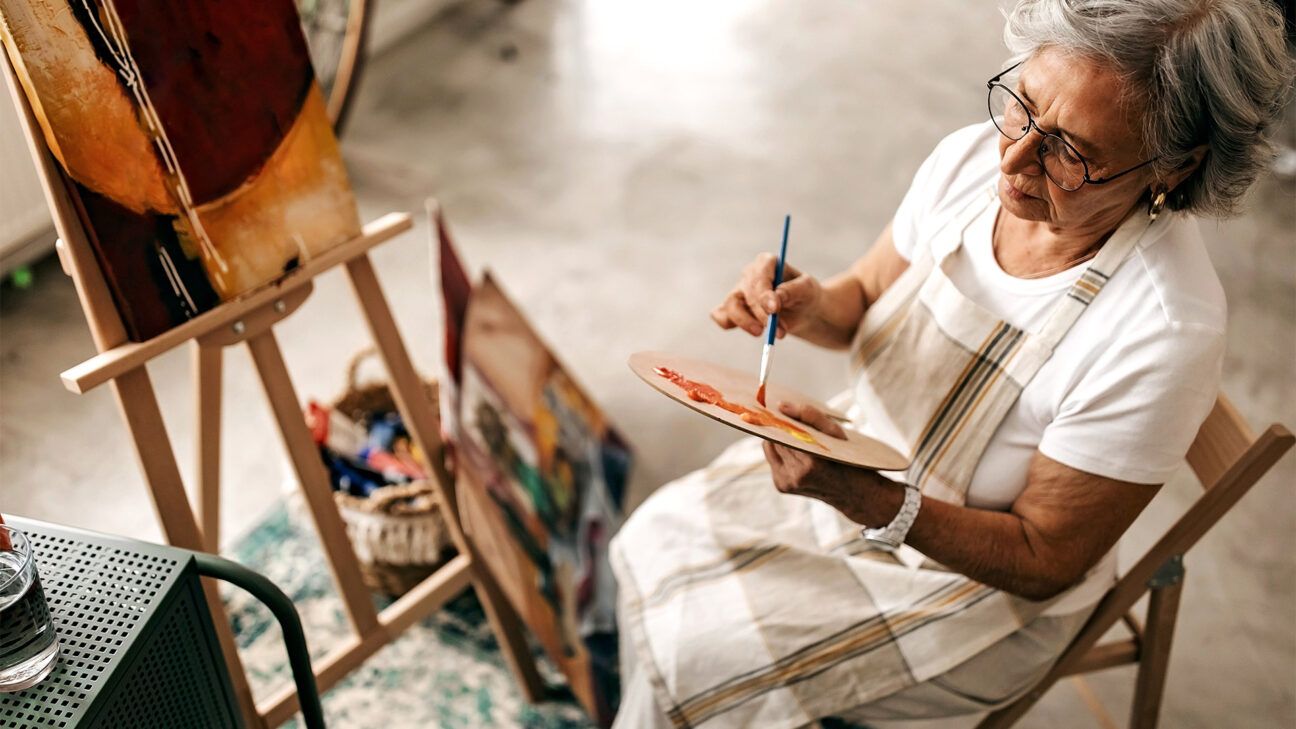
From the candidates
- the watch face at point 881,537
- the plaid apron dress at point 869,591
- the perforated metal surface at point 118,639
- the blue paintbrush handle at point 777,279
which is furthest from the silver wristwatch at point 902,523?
the perforated metal surface at point 118,639

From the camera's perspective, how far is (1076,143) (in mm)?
1312

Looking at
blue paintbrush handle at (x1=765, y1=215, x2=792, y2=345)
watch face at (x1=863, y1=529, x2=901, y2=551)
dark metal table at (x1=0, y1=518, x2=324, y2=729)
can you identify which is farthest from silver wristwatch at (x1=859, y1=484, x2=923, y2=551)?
dark metal table at (x1=0, y1=518, x2=324, y2=729)

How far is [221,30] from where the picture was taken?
1.49m

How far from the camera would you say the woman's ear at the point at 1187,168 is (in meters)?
1.31

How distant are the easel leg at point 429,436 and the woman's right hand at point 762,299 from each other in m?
0.56

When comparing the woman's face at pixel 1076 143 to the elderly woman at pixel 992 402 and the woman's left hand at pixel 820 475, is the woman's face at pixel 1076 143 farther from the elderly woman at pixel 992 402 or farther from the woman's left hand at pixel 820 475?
the woman's left hand at pixel 820 475

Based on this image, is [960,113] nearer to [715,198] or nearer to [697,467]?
[715,198]

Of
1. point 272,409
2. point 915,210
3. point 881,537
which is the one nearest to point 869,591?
point 881,537

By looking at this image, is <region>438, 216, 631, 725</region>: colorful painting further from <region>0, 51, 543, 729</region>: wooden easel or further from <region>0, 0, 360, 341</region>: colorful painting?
<region>0, 0, 360, 341</region>: colorful painting

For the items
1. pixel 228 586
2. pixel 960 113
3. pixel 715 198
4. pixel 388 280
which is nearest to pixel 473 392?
pixel 228 586

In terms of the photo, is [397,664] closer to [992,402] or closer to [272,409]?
[272,409]

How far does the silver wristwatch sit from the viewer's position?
57.1 inches

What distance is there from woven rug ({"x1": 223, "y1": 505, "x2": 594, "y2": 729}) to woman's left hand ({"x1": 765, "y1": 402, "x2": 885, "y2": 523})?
100 centimetres

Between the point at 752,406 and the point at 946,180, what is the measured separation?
1.59 feet
